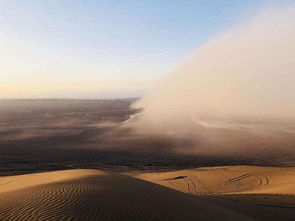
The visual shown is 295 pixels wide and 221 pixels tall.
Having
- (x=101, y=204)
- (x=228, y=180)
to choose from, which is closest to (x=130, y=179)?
(x=101, y=204)

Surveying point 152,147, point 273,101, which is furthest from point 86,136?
point 273,101

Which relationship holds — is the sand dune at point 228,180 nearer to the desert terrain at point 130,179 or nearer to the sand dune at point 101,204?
the desert terrain at point 130,179

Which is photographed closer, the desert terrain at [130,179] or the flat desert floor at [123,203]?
the flat desert floor at [123,203]

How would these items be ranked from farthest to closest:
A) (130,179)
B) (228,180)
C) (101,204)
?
(228,180)
(130,179)
(101,204)

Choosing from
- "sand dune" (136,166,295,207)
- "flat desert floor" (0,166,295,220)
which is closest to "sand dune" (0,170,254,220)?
"flat desert floor" (0,166,295,220)

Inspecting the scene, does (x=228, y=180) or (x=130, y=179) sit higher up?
(x=130, y=179)

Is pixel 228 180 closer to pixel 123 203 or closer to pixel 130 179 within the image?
pixel 130 179

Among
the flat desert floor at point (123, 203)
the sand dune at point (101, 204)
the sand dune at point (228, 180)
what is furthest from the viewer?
the sand dune at point (228, 180)

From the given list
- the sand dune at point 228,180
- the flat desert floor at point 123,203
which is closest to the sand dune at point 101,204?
the flat desert floor at point 123,203

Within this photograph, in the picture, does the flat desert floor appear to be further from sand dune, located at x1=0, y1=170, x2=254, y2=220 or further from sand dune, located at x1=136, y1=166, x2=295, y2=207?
sand dune, located at x1=136, y1=166, x2=295, y2=207
